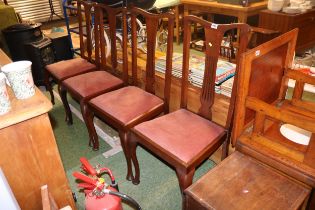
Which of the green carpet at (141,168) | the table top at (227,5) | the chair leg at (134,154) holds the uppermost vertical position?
the table top at (227,5)

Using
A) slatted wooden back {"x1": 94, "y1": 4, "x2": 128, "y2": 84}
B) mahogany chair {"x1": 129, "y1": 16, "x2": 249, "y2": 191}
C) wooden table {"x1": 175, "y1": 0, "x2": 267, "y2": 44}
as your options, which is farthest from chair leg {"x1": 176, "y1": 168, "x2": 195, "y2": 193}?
wooden table {"x1": 175, "y1": 0, "x2": 267, "y2": 44}

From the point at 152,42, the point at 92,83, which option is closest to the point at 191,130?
the point at 152,42

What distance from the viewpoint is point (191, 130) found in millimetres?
1369

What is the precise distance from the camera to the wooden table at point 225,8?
3.29 meters

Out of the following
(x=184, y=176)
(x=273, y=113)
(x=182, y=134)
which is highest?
(x=273, y=113)

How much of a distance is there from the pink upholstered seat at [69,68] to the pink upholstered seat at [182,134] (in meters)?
1.00

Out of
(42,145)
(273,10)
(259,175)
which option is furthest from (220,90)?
(273,10)

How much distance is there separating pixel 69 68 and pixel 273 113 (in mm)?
1762

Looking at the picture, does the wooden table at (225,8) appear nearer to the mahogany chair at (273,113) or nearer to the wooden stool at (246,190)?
the mahogany chair at (273,113)

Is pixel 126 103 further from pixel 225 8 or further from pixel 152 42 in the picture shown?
Answer: pixel 225 8

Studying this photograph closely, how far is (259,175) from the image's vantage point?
1092 mm

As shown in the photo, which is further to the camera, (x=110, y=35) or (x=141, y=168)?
(x=110, y=35)

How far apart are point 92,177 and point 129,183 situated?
0.48 metres

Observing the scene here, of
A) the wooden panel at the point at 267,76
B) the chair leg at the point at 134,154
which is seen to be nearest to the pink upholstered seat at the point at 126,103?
the chair leg at the point at 134,154
